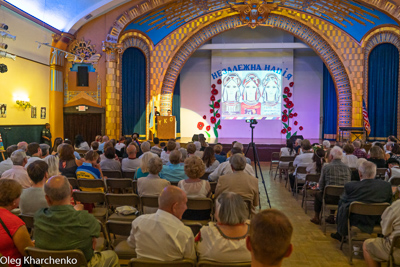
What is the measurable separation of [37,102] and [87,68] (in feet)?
7.13

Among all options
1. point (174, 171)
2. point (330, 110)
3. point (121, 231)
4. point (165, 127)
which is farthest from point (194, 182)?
point (330, 110)

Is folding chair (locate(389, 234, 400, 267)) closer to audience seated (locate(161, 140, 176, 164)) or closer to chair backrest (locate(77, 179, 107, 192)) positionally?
chair backrest (locate(77, 179, 107, 192))

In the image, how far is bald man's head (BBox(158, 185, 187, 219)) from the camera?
2.29 meters

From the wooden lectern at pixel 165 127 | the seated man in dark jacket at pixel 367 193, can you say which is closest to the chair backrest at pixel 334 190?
the seated man in dark jacket at pixel 367 193

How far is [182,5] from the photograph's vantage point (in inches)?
490

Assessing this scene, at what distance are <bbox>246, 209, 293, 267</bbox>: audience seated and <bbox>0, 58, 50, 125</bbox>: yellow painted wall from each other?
9.58 metres

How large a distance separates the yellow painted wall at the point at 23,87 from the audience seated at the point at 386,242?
9386 millimetres

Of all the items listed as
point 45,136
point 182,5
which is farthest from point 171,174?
point 182,5

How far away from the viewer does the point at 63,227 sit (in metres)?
2.16

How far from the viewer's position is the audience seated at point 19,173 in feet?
13.0

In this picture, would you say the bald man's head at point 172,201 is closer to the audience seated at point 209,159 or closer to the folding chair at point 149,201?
the folding chair at point 149,201

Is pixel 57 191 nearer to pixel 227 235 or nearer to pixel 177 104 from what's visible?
pixel 227 235

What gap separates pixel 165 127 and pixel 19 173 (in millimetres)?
7984

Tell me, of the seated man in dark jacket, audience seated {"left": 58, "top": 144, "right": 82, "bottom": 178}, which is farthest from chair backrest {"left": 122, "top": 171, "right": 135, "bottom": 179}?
the seated man in dark jacket
